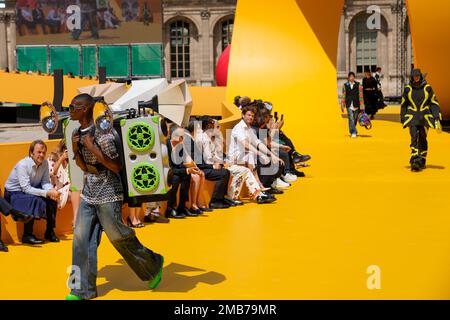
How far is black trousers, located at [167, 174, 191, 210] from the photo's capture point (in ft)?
29.5

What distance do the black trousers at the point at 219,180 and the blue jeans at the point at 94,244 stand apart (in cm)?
396

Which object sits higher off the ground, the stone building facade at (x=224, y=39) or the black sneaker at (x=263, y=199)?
the stone building facade at (x=224, y=39)

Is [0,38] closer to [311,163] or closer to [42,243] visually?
[311,163]

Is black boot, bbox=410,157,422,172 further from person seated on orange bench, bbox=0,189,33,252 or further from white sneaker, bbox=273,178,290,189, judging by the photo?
person seated on orange bench, bbox=0,189,33,252

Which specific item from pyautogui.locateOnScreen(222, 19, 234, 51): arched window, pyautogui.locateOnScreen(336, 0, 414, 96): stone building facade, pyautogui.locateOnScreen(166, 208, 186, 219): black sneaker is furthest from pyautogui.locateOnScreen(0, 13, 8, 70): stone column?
Answer: pyautogui.locateOnScreen(166, 208, 186, 219): black sneaker

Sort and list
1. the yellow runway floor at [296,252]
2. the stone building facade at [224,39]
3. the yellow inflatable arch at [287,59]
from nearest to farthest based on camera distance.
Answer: the yellow runway floor at [296,252] < the yellow inflatable arch at [287,59] < the stone building facade at [224,39]

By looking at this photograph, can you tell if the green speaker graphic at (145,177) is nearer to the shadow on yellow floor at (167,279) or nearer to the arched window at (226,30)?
the shadow on yellow floor at (167,279)

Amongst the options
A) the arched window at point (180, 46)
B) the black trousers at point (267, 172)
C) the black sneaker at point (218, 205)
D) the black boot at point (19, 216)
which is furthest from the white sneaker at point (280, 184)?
the arched window at point (180, 46)

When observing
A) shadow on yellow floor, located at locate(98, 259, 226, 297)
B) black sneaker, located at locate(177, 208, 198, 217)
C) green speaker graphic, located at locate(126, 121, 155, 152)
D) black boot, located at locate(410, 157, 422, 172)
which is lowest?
shadow on yellow floor, located at locate(98, 259, 226, 297)

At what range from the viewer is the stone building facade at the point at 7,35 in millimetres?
57781

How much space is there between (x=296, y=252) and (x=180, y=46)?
50.3 meters

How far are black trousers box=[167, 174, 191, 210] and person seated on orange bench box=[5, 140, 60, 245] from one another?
1.74m

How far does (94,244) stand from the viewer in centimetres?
566

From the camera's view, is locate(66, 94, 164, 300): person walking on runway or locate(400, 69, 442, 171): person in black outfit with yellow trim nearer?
locate(66, 94, 164, 300): person walking on runway
